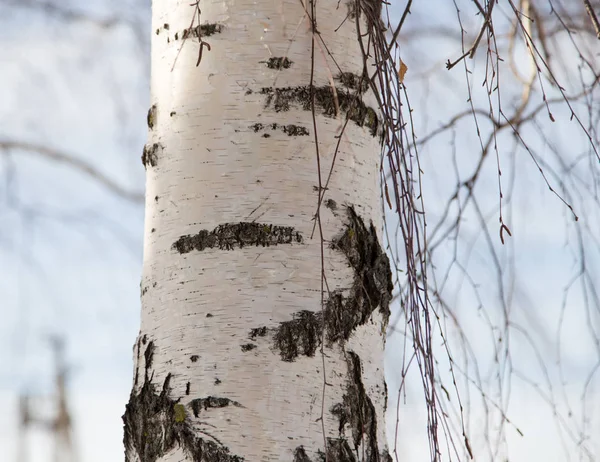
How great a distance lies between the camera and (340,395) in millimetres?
785

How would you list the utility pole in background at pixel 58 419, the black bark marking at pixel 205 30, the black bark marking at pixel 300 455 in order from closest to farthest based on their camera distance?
the black bark marking at pixel 300 455 < the black bark marking at pixel 205 30 < the utility pole in background at pixel 58 419

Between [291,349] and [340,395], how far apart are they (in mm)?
74

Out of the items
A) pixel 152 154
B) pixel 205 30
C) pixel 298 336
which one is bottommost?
pixel 298 336

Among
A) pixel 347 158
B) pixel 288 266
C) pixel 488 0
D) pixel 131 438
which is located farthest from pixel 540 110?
pixel 131 438

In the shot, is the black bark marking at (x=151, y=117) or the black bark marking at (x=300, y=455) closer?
the black bark marking at (x=300, y=455)

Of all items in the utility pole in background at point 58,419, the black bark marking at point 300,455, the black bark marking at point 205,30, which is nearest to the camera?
the black bark marking at point 300,455

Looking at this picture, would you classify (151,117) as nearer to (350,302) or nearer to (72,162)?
(350,302)

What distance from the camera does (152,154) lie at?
0.89 meters

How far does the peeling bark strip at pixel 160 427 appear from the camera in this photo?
2.48ft

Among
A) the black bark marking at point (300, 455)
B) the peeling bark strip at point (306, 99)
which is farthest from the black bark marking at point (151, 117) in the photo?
the black bark marking at point (300, 455)

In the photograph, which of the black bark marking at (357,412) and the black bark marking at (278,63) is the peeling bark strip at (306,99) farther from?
the black bark marking at (357,412)

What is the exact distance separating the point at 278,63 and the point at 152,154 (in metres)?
0.19

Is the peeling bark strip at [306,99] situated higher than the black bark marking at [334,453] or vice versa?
the peeling bark strip at [306,99]

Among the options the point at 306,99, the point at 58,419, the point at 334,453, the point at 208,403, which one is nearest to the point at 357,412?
the point at 334,453
